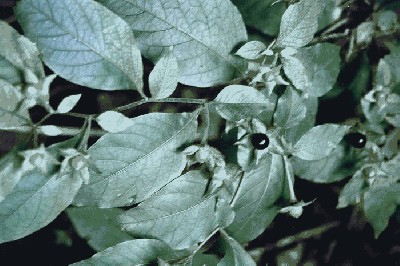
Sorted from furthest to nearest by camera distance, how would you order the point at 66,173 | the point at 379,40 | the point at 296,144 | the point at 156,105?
the point at 379,40 < the point at 156,105 < the point at 296,144 < the point at 66,173

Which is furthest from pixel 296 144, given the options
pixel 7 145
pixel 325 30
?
pixel 7 145

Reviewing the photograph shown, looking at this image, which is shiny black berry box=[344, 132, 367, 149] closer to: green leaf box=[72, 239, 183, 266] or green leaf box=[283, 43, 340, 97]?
green leaf box=[283, 43, 340, 97]

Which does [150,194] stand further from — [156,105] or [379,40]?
[379,40]

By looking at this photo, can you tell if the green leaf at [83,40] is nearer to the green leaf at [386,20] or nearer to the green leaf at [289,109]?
the green leaf at [289,109]

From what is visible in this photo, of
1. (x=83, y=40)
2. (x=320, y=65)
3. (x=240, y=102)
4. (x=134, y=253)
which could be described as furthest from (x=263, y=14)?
(x=134, y=253)

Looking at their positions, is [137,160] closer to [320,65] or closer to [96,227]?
[96,227]

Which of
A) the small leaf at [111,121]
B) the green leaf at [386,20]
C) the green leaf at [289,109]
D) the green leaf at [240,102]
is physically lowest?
the green leaf at [289,109]

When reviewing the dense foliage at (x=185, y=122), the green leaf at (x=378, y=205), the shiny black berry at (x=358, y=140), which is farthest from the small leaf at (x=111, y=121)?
the green leaf at (x=378, y=205)
